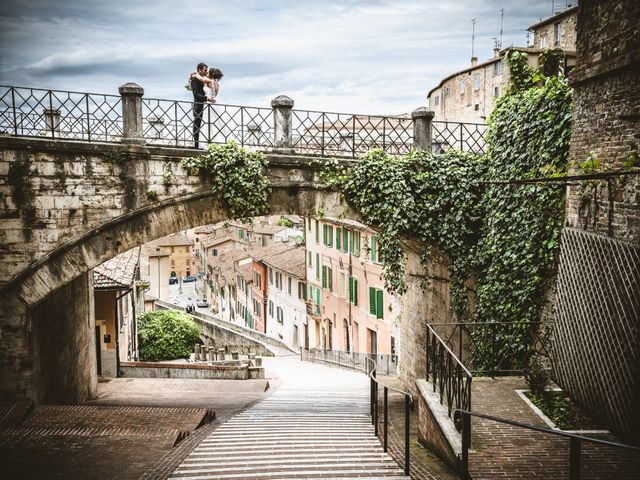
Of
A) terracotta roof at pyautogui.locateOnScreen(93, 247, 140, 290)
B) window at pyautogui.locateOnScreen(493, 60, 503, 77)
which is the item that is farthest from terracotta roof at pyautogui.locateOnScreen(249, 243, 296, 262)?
terracotta roof at pyautogui.locateOnScreen(93, 247, 140, 290)

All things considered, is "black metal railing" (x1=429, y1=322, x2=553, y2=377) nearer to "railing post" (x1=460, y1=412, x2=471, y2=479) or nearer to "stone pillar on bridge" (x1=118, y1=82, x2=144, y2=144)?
"railing post" (x1=460, y1=412, x2=471, y2=479)

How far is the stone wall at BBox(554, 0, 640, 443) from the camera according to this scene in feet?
20.5

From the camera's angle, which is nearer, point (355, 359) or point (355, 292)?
point (355, 359)

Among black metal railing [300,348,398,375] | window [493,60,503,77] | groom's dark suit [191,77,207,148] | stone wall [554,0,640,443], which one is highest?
window [493,60,503,77]

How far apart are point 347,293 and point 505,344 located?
67.3 ft

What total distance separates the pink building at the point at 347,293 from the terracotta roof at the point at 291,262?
3.37 ft

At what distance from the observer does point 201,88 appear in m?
10.8

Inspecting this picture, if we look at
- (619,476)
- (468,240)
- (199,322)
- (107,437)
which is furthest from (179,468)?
(199,322)

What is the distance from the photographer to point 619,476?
17.4 ft

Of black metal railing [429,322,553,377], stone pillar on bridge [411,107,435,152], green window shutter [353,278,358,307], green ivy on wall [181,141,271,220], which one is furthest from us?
green window shutter [353,278,358,307]

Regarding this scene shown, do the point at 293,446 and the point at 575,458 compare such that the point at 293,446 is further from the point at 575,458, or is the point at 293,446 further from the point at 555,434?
the point at 575,458

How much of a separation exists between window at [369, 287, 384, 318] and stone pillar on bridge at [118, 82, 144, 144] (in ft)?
56.7

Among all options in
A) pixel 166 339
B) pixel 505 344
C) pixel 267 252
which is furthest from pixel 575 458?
pixel 267 252

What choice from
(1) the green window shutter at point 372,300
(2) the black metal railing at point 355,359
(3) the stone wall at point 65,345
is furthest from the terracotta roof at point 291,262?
(3) the stone wall at point 65,345
